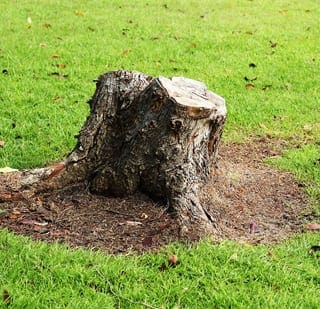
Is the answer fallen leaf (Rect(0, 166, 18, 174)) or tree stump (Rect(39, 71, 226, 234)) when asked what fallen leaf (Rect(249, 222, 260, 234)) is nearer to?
tree stump (Rect(39, 71, 226, 234))

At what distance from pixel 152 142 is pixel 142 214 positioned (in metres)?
0.45

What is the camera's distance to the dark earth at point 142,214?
3859 millimetres

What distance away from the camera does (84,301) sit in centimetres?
326

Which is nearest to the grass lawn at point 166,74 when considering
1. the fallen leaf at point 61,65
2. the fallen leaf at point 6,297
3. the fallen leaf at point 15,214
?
the fallen leaf at point 6,297

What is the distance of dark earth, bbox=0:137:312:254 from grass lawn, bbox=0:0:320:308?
15cm

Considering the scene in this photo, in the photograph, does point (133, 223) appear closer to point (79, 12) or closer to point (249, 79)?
point (249, 79)

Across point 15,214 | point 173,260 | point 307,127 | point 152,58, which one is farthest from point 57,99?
point 173,260

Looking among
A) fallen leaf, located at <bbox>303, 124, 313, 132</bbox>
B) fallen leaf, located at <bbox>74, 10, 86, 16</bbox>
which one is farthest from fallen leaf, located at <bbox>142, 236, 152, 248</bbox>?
fallen leaf, located at <bbox>74, 10, 86, 16</bbox>

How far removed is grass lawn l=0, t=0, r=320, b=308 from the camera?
3400 millimetres

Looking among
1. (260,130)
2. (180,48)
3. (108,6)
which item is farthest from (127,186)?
(108,6)

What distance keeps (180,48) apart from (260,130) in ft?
8.82

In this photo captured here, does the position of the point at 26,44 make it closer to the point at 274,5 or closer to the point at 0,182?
the point at 0,182

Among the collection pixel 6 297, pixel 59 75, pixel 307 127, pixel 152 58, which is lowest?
pixel 6 297

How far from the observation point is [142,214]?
13.3 feet
